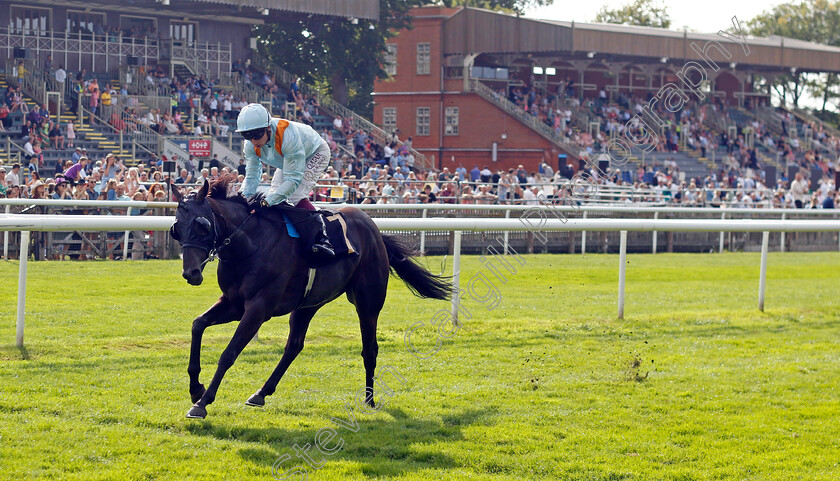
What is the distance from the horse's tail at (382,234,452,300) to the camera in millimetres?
6656

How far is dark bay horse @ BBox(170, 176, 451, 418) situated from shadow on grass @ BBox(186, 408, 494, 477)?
329 millimetres

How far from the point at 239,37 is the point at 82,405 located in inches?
Result: 1013

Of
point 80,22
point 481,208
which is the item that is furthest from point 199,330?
→ point 80,22

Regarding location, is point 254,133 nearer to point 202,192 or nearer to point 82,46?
point 202,192

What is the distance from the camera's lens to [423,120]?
37531 mm

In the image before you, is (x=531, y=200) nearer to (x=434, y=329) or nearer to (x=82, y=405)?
(x=434, y=329)

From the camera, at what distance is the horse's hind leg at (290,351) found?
5.63m

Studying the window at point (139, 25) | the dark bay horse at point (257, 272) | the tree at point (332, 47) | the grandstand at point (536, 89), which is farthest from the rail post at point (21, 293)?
the grandstand at point (536, 89)

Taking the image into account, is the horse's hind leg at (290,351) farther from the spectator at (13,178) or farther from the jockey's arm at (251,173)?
the spectator at (13,178)

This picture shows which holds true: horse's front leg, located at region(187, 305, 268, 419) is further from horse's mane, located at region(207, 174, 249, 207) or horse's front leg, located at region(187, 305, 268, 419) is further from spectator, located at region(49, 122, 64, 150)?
spectator, located at region(49, 122, 64, 150)

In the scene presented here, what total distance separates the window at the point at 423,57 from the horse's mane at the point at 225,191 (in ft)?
105

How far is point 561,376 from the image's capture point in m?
6.93


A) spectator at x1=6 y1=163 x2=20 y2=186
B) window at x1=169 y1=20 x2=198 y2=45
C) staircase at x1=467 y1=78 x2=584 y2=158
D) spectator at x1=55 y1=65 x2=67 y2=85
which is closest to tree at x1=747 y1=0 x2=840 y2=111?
staircase at x1=467 y1=78 x2=584 y2=158

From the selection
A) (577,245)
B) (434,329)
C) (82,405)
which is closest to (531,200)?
(577,245)
